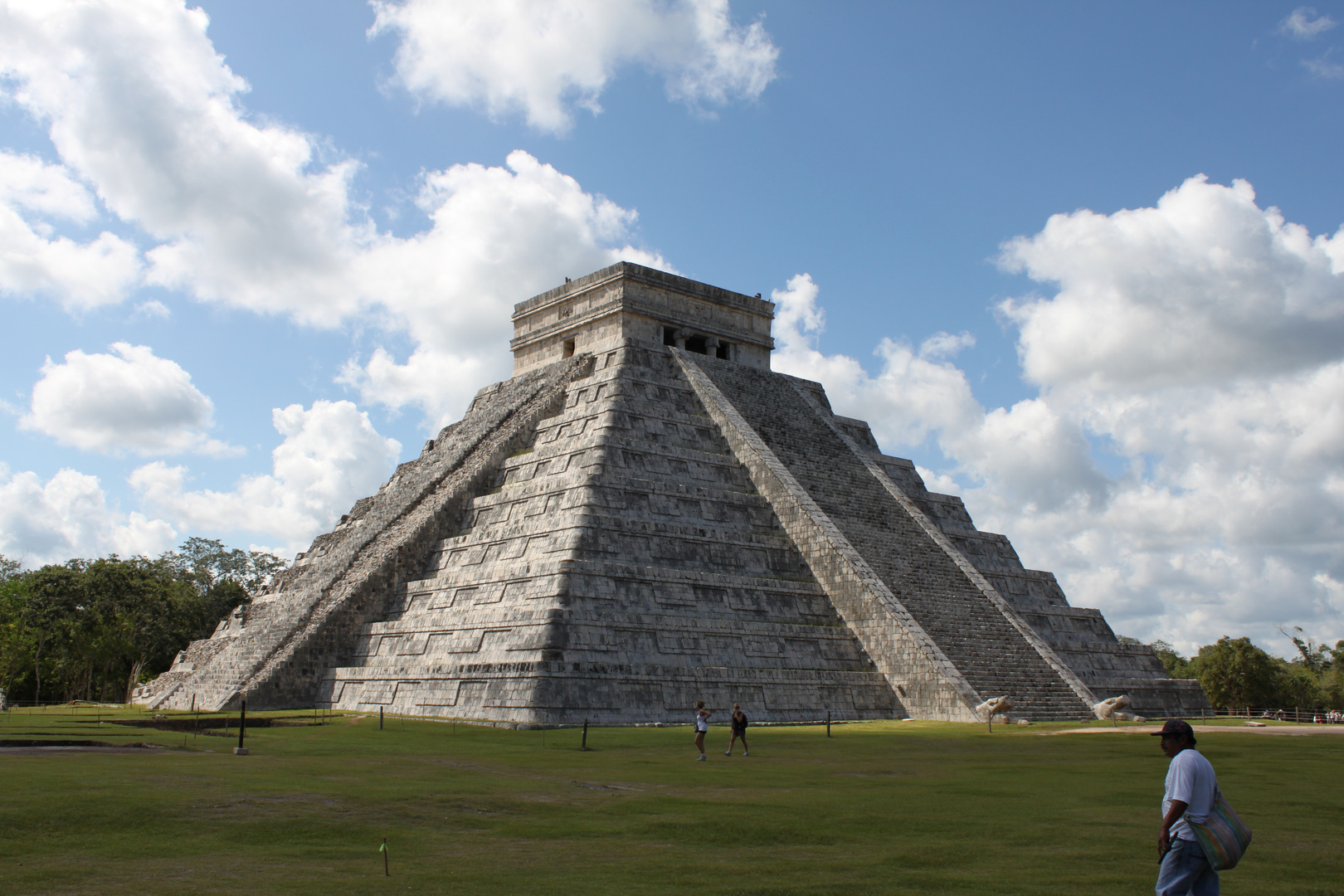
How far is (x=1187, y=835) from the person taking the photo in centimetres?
533

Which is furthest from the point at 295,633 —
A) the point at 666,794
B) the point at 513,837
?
the point at 513,837

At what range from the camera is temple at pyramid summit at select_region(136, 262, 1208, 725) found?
21.4 m

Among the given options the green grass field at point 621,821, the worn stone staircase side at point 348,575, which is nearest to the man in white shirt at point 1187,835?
the green grass field at point 621,821

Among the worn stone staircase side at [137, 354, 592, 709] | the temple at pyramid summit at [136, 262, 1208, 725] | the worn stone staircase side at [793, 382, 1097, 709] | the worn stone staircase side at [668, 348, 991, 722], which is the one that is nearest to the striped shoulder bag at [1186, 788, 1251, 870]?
the temple at pyramid summit at [136, 262, 1208, 725]

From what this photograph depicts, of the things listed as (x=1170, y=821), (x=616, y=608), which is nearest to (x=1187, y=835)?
(x=1170, y=821)

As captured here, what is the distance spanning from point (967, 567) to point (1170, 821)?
2276cm

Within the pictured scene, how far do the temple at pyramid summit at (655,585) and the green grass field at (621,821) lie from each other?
5523 mm

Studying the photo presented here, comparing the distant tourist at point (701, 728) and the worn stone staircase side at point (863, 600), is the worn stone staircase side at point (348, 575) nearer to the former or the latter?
the worn stone staircase side at point (863, 600)

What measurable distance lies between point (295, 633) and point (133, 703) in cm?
870

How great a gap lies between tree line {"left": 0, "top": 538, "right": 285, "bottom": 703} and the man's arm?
3745 cm

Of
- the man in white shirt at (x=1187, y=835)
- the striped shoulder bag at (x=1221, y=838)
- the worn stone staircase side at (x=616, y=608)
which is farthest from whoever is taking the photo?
the worn stone staircase side at (x=616, y=608)

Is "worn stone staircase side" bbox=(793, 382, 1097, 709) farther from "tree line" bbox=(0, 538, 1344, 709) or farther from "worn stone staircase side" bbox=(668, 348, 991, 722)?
"tree line" bbox=(0, 538, 1344, 709)

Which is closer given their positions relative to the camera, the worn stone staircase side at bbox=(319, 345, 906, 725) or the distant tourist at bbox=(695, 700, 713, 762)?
the distant tourist at bbox=(695, 700, 713, 762)

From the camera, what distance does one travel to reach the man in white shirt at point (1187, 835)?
5.33 m
